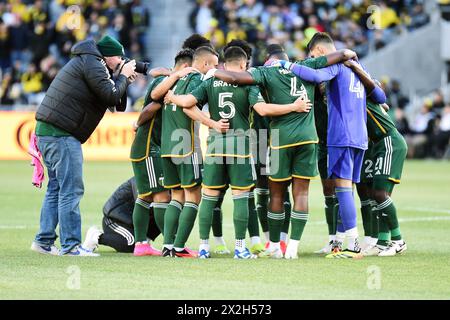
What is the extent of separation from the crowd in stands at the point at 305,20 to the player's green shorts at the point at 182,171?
72.7ft

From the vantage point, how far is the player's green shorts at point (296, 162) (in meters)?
11.2

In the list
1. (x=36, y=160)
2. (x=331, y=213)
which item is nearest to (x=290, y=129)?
(x=331, y=213)

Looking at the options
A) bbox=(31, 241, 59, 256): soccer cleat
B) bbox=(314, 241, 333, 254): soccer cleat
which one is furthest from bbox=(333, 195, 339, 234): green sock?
bbox=(31, 241, 59, 256): soccer cleat

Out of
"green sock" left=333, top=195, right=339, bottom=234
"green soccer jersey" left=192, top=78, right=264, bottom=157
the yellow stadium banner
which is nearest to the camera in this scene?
"green soccer jersey" left=192, top=78, right=264, bottom=157

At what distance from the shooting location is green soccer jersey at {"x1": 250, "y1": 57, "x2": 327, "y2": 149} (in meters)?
11.2

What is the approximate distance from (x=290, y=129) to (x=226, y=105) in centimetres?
75

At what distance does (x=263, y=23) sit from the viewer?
1368 inches

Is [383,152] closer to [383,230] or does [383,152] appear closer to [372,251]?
[383,230]

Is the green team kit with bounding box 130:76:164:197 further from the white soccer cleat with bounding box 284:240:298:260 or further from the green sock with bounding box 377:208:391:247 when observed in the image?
the green sock with bounding box 377:208:391:247

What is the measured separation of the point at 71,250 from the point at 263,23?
24075 mm

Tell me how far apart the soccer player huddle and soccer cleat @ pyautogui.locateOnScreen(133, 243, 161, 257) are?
0.04ft
